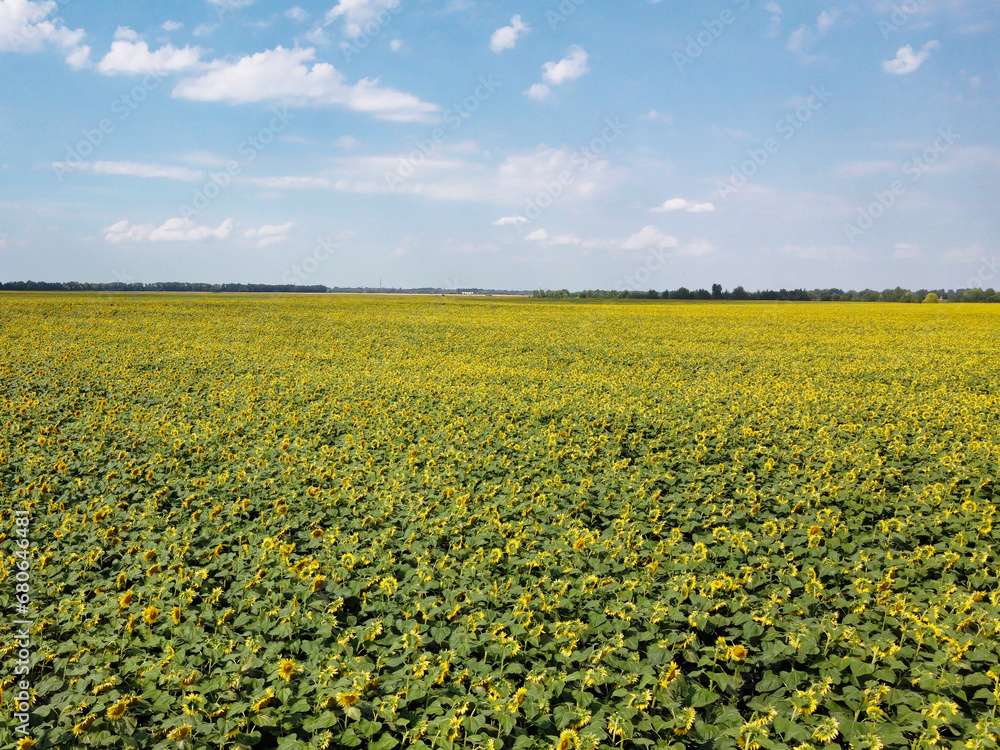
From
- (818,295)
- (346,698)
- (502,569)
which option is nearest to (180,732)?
(346,698)

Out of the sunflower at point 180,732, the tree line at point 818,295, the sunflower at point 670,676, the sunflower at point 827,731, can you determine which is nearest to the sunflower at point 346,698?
the sunflower at point 180,732

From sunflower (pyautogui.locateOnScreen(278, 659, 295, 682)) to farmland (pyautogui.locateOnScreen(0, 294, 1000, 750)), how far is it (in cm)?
1

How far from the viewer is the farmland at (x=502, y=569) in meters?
3.88

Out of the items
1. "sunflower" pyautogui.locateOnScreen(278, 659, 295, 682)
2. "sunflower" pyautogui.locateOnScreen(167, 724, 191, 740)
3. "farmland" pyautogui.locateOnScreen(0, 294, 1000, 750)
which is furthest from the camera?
"sunflower" pyautogui.locateOnScreen(278, 659, 295, 682)

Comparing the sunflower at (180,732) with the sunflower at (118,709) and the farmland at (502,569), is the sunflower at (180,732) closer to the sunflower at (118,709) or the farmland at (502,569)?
the farmland at (502,569)

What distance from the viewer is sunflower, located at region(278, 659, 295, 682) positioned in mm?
4090

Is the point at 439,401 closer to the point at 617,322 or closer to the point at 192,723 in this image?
the point at 192,723

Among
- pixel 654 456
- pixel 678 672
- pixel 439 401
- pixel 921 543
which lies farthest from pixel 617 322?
pixel 678 672

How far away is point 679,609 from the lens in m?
4.97

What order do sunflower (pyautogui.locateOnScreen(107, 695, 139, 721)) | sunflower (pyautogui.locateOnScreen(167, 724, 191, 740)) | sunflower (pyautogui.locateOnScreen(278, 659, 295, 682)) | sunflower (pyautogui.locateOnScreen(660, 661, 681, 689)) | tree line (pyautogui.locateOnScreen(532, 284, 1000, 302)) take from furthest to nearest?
tree line (pyautogui.locateOnScreen(532, 284, 1000, 302)), sunflower (pyautogui.locateOnScreen(278, 659, 295, 682)), sunflower (pyautogui.locateOnScreen(660, 661, 681, 689)), sunflower (pyautogui.locateOnScreen(107, 695, 139, 721)), sunflower (pyautogui.locateOnScreen(167, 724, 191, 740))

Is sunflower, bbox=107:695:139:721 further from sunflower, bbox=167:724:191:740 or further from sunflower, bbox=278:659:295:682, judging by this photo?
sunflower, bbox=278:659:295:682

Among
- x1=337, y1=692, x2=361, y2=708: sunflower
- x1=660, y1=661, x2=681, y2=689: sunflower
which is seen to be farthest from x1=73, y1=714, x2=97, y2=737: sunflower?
x1=660, y1=661, x2=681, y2=689: sunflower

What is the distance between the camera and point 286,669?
411 cm

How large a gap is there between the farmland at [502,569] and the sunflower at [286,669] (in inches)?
0.5
